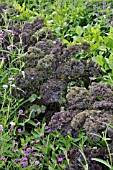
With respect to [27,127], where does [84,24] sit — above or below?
above

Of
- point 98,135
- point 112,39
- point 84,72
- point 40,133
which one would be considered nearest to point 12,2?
point 112,39

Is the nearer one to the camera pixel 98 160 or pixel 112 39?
pixel 98 160

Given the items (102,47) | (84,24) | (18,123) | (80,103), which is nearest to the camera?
(80,103)

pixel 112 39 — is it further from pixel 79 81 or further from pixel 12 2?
pixel 12 2

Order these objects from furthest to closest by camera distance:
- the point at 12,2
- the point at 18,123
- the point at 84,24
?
the point at 12,2, the point at 84,24, the point at 18,123

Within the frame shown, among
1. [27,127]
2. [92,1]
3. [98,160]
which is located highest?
[92,1]

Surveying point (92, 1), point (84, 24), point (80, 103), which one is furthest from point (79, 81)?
point (92, 1)
